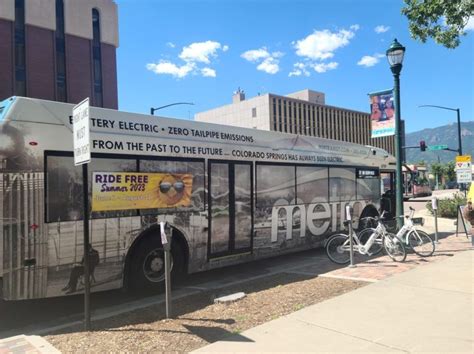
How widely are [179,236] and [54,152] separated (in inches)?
97.5

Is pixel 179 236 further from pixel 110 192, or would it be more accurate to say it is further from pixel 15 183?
pixel 15 183

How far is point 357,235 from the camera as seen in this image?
10188mm

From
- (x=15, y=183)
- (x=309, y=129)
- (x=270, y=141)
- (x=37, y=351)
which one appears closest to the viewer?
(x=37, y=351)

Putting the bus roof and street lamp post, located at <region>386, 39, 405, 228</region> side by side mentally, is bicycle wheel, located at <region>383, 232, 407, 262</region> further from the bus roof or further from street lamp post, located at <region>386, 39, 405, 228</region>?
the bus roof

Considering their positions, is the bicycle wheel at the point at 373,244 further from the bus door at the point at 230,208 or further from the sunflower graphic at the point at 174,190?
the sunflower graphic at the point at 174,190

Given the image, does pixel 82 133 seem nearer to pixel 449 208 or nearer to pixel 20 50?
pixel 449 208

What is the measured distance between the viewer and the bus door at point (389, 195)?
45.9 ft

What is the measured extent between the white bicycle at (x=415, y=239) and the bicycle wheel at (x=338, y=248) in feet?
1.67

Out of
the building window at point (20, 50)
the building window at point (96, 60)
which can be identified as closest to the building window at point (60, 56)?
the building window at point (96, 60)

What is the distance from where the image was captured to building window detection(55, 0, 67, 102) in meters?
51.6

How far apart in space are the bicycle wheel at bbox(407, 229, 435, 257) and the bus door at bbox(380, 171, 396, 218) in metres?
3.99

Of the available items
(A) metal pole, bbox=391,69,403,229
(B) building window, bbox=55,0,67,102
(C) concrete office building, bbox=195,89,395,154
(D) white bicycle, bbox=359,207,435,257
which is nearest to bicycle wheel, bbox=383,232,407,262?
(D) white bicycle, bbox=359,207,435,257

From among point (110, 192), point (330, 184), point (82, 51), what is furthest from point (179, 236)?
point (82, 51)

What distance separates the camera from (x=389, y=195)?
47.0ft
